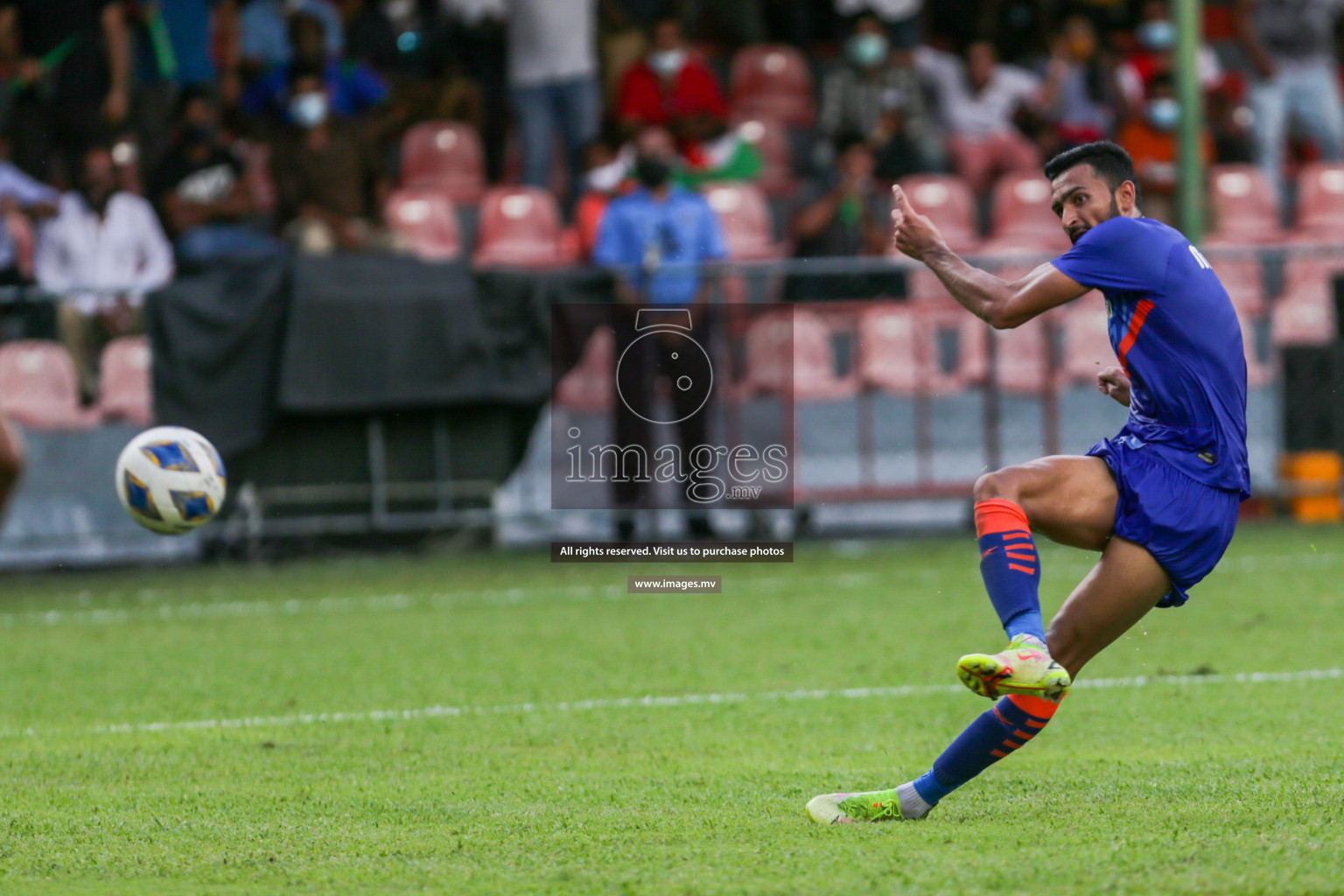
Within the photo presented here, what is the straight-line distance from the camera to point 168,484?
7773 millimetres

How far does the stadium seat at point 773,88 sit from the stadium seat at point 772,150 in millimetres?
538

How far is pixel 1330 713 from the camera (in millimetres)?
6730

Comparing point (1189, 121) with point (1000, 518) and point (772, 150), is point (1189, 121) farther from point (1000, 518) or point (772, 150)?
point (1000, 518)

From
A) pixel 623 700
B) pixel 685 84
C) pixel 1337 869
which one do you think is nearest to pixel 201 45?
pixel 685 84

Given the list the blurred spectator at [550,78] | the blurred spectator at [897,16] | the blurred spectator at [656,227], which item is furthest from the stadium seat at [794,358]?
the blurred spectator at [897,16]

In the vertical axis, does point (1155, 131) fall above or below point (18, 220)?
above

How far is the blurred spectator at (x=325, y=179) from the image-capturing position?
1449 cm

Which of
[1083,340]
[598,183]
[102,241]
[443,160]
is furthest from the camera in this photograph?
[443,160]

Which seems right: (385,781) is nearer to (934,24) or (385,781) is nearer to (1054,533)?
(1054,533)

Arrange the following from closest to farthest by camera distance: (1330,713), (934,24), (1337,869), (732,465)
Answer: (1337,869), (1330,713), (732,465), (934,24)

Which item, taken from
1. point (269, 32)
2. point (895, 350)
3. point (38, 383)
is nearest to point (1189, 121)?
point (895, 350)

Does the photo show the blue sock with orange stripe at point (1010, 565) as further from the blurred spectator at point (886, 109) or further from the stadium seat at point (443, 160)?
the stadium seat at point (443, 160)

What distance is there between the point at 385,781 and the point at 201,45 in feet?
38.6

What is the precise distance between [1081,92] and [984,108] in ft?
3.13
